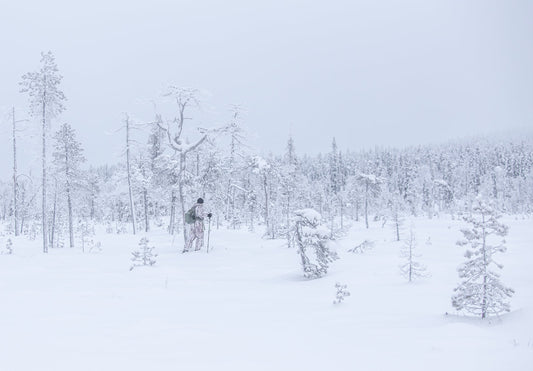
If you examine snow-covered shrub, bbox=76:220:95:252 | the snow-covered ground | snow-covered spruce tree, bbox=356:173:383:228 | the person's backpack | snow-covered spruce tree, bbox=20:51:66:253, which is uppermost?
snow-covered spruce tree, bbox=20:51:66:253

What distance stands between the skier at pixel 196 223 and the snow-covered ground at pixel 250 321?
539cm

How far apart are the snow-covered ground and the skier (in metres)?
5.39

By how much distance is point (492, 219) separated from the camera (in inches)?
334

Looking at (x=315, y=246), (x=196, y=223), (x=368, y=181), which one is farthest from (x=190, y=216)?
(x=368, y=181)

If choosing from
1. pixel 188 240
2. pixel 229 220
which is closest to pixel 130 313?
pixel 188 240

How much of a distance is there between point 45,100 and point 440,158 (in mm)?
119377

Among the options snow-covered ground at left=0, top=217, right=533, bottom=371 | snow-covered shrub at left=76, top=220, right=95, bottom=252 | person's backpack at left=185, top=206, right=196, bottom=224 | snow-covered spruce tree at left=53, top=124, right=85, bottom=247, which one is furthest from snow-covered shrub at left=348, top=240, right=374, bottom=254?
snow-covered spruce tree at left=53, top=124, right=85, bottom=247

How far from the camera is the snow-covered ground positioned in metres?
6.11

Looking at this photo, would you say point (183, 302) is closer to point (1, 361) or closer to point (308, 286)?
point (308, 286)

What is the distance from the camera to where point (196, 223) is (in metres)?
22.6

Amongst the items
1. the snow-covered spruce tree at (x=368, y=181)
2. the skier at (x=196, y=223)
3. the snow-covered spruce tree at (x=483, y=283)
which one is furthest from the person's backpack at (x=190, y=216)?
the snow-covered spruce tree at (x=368, y=181)

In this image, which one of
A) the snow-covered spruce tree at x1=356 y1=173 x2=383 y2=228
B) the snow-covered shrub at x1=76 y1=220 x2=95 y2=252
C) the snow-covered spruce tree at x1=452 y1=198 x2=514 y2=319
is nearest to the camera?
the snow-covered spruce tree at x1=452 y1=198 x2=514 y2=319

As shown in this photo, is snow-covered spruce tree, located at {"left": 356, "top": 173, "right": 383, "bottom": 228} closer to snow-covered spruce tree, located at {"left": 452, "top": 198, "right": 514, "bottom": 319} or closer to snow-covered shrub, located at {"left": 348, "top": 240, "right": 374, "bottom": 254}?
snow-covered shrub, located at {"left": 348, "top": 240, "right": 374, "bottom": 254}

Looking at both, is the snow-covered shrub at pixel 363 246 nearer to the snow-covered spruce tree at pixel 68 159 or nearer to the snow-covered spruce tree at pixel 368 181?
the snow-covered spruce tree at pixel 68 159
